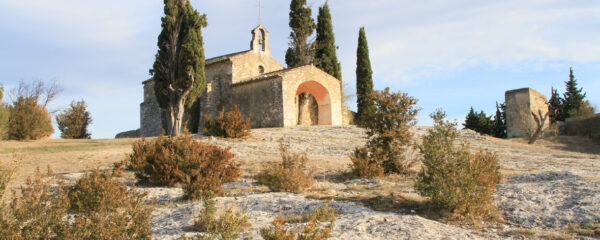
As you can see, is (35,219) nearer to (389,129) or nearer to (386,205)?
(386,205)

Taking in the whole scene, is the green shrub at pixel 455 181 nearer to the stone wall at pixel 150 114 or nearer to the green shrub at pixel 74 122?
the stone wall at pixel 150 114

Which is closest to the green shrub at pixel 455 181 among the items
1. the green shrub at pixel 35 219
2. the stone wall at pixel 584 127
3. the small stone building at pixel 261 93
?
the green shrub at pixel 35 219

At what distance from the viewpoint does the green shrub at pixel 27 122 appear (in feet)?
61.7

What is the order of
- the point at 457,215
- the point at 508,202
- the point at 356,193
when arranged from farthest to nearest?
the point at 356,193 < the point at 508,202 < the point at 457,215

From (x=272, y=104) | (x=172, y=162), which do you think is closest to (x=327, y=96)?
(x=272, y=104)

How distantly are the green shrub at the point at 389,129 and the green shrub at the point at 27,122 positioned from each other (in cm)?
1681

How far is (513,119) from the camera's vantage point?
1142 inches

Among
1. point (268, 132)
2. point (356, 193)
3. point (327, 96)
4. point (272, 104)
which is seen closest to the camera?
point (356, 193)

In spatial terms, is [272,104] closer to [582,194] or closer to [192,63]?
[192,63]

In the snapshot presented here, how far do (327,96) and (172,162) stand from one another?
58.2 ft

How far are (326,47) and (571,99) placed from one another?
909 inches

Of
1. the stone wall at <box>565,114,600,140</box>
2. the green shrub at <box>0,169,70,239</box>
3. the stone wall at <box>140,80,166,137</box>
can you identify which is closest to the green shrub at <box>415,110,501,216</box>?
the green shrub at <box>0,169,70,239</box>

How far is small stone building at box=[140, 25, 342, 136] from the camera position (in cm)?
2205

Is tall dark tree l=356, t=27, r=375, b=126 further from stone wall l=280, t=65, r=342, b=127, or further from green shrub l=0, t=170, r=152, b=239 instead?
green shrub l=0, t=170, r=152, b=239
